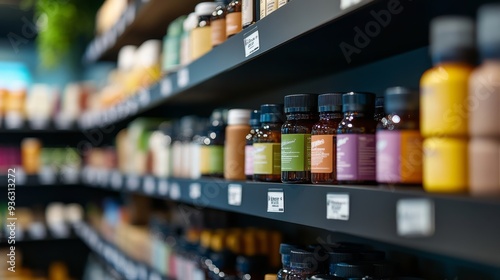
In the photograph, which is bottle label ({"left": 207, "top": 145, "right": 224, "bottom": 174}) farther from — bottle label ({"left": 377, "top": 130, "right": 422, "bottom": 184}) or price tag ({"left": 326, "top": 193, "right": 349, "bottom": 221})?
bottle label ({"left": 377, "top": 130, "right": 422, "bottom": 184})

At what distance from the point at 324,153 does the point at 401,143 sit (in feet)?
0.85

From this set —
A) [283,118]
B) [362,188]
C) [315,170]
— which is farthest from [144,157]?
[362,188]

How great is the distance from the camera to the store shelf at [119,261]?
9.66ft

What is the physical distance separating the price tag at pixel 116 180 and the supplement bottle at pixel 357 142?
248 centimetres

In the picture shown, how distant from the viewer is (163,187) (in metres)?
2.54

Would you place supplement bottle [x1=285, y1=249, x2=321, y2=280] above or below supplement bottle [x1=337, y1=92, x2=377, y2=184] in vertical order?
below

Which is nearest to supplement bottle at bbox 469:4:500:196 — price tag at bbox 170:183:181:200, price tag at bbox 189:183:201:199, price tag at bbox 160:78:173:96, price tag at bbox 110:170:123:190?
price tag at bbox 189:183:201:199

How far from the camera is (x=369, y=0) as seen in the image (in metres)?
1.00

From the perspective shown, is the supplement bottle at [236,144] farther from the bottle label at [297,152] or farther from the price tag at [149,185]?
the price tag at [149,185]

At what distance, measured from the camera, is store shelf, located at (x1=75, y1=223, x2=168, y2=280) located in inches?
116

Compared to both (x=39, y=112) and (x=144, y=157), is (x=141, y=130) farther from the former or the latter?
(x=39, y=112)

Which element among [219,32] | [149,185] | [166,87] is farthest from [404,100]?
[149,185]

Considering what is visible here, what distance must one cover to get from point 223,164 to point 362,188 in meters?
0.95

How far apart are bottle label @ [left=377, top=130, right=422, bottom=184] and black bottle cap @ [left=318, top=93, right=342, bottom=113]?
0.28 metres
